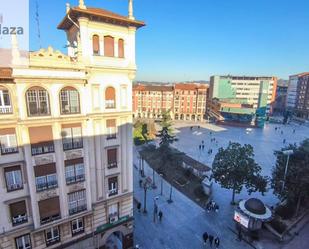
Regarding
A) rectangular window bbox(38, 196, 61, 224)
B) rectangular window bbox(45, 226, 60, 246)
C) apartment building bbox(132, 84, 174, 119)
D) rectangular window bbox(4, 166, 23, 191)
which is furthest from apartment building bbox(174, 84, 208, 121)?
rectangular window bbox(4, 166, 23, 191)

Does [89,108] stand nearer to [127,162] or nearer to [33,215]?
[127,162]

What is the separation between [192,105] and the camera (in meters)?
90.9

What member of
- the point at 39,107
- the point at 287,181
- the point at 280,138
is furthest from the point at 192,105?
the point at 39,107

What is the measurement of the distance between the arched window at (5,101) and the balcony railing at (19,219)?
7.44m

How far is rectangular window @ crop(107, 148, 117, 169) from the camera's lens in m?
17.7

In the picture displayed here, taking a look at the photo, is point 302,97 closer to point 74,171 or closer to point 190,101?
point 190,101

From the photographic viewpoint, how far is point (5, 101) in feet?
42.3

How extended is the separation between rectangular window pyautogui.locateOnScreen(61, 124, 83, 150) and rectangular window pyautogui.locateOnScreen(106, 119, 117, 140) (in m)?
2.22

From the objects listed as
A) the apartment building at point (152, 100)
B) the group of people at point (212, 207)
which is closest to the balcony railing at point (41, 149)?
the group of people at point (212, 207)

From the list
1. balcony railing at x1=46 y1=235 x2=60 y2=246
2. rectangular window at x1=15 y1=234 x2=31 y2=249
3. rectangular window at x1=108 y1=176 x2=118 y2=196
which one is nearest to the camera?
rectangular window at x1=15 y1=234 x2=31 y2=249

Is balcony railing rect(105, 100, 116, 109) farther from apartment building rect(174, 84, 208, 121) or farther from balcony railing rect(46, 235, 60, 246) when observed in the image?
apartment building rect(174, 84, 208, 121)

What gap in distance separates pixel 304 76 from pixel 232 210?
4239 inches

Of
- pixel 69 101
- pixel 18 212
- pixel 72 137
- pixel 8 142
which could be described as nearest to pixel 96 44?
pixel 69 101

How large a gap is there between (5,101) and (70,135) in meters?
4.52
